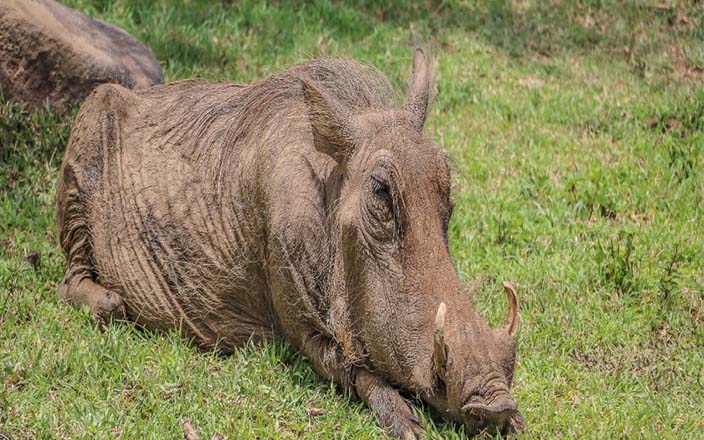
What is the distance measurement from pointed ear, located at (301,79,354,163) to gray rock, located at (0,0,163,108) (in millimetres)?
2393

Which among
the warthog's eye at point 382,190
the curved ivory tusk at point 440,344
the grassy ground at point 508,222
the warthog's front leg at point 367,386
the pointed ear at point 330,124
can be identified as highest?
the pointed ear at point 330,124

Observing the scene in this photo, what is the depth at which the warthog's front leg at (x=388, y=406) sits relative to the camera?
13.7 ft

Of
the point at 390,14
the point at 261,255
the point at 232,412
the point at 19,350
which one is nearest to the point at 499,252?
the point at 261,255

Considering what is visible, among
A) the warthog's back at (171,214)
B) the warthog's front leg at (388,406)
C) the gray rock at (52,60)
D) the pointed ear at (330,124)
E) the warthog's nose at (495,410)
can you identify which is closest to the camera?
the warthog's nose at (495,410)

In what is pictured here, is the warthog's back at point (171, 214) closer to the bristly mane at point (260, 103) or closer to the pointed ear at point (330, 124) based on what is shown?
the bristly mane at point (260, 103)

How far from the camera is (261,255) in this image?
4.80 metres

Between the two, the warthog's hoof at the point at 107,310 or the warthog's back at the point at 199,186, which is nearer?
the warthog's back at the point at 199,186

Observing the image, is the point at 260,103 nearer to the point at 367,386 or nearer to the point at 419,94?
the point at 419,94

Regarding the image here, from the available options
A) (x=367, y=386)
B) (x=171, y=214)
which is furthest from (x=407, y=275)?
(x=171, y=214)

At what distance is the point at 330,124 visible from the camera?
4.43 meters

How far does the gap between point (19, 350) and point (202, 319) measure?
842 millimetres

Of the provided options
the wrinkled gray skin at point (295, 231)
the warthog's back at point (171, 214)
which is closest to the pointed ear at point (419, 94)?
the wrinkled gray skin at point (295, 231)

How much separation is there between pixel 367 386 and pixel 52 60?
3257 millimetres

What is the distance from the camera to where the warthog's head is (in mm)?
3916
